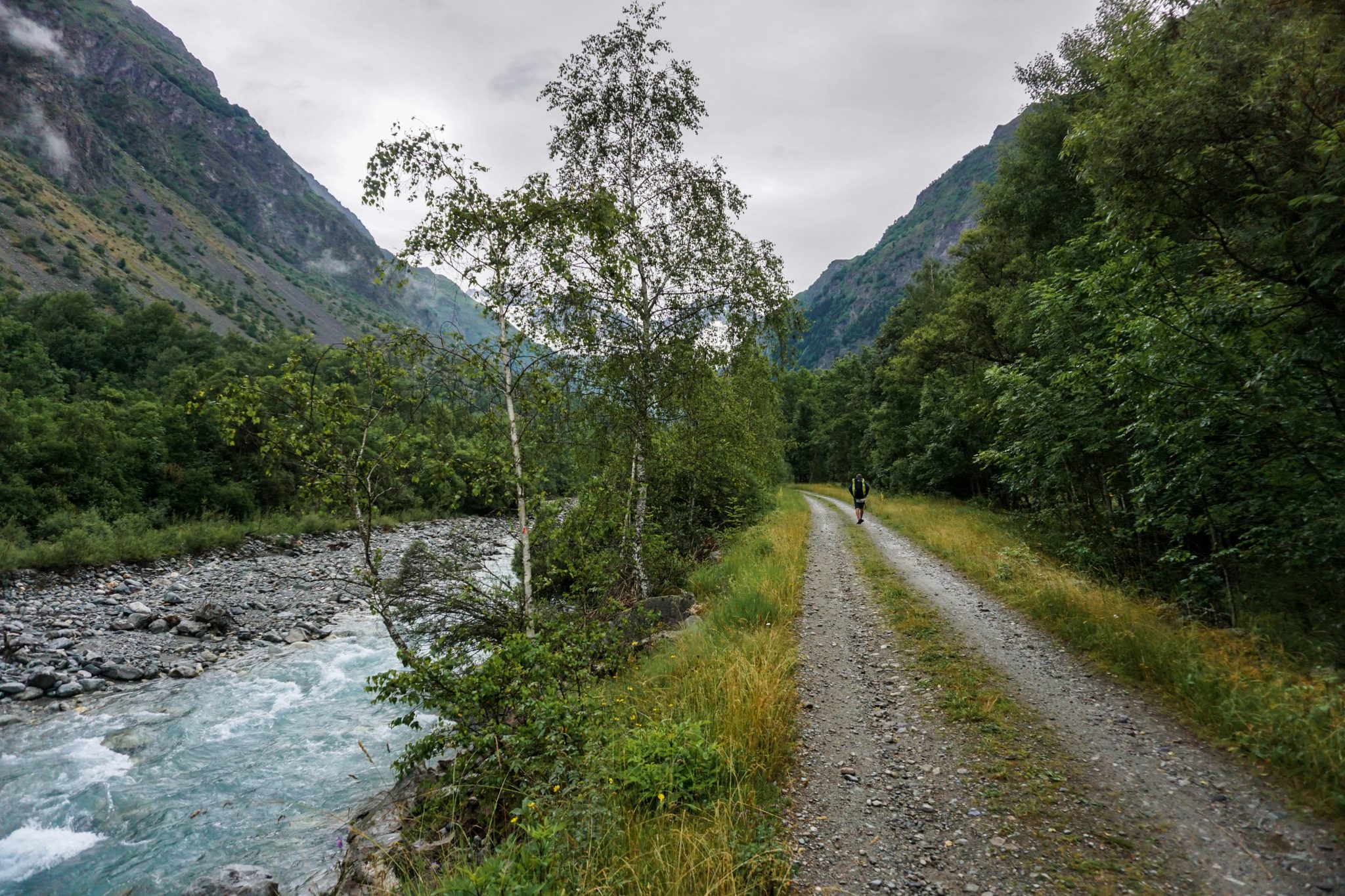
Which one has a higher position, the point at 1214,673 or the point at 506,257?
the point at 506,257

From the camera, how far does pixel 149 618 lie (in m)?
15.6

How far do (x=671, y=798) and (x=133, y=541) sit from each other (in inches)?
1106

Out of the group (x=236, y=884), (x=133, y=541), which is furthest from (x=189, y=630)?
(x=236, y=884)

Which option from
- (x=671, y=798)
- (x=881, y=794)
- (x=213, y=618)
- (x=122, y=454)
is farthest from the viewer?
(x=122, y=454)

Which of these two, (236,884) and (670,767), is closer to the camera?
(670,767)

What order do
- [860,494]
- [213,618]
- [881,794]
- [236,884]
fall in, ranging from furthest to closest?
[860,494], [213,618], [236,884], [881,794]

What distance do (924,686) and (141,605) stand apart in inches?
873

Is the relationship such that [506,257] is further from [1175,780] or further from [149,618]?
[149,618]

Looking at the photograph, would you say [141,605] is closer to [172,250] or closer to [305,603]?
[305,603]

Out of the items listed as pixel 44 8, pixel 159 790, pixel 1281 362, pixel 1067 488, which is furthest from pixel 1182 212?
pixel 44 8

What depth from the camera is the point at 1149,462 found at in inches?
314

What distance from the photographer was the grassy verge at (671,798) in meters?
3.34

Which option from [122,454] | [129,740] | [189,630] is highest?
[122,454]

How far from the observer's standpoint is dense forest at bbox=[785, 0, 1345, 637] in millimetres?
4902
